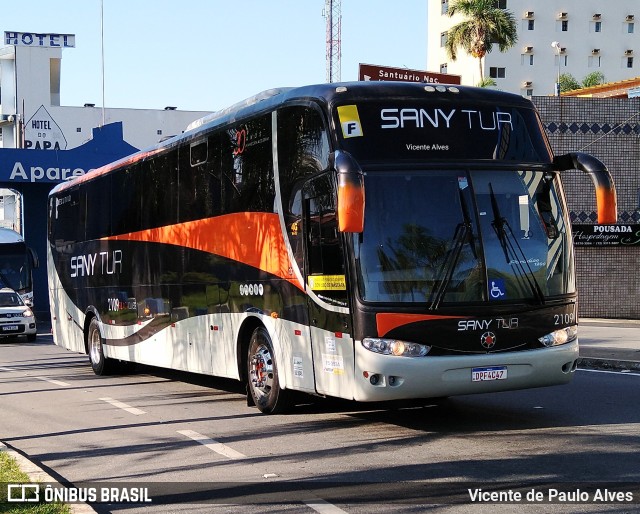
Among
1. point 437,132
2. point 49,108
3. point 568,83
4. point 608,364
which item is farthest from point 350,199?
point 49,108

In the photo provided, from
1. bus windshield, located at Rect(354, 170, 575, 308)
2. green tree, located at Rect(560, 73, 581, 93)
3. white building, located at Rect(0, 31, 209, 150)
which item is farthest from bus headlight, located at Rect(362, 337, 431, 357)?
white building, located at Rect(0, 31, 209, 150)

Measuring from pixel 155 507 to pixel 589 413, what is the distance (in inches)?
227

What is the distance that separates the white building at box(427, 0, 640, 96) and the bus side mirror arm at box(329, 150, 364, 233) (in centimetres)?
9018

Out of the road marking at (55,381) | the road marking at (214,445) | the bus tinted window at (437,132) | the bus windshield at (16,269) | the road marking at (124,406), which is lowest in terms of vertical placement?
the road marking at (55,381)

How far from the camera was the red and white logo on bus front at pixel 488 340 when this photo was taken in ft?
33.6

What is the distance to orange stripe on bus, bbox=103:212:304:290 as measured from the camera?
11.8 meters

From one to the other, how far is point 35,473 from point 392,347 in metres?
3.46

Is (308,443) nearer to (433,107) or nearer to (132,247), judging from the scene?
(433,107)

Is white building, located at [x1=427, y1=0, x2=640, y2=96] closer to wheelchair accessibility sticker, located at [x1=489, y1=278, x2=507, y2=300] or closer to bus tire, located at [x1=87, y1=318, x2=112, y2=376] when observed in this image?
bus tire, located at [x1=87, y1=318, x2=112, y2=376]

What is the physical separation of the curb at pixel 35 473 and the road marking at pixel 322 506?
147 centimetres

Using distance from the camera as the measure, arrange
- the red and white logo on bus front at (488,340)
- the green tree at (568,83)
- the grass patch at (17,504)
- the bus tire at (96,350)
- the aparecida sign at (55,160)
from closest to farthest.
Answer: the grass patch at (17,504), the red and white logo on bus front at (488,340), the bus tire at (96,350), the aparecida sign at (55,160), the green tree at (568,83)

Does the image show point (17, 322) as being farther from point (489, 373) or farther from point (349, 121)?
point (489, 373)

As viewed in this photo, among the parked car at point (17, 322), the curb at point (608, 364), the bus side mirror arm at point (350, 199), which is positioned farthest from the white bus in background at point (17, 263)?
the bus side mirror arm at point (350, 199)

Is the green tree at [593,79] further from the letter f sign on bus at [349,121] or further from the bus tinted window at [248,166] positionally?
the letter f sign on bus at [349,121]
